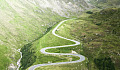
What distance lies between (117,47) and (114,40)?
973 inches

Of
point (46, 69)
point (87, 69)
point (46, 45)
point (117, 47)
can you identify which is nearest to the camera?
point (46, 69)

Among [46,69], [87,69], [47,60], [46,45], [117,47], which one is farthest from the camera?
[46,45]

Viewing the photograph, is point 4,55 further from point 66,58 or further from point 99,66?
point 99,66

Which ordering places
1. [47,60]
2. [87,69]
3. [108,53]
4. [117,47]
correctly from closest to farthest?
1. [87,69]
2. [47,60]
3. [108,53]
4. [117,47]

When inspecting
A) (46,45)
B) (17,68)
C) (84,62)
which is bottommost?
(17,68)

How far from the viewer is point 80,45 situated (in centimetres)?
17825

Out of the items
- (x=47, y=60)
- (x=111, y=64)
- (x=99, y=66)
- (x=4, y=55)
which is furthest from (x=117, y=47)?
(x=4, y=55)

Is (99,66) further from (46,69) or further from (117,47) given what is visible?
(46,69)

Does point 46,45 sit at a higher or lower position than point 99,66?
higher

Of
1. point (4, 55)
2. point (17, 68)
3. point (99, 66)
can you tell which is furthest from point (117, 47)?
point (4, 55)

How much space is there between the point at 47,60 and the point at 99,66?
56999mm

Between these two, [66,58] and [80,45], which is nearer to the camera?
[66,58]

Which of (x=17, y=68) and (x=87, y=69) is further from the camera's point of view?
(x=17, y=68)

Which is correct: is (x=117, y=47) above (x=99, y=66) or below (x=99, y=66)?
above
